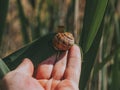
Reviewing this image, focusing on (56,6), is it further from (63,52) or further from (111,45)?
(63,52)

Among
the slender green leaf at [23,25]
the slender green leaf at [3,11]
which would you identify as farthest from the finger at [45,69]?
the slender green leaf at [23,25]

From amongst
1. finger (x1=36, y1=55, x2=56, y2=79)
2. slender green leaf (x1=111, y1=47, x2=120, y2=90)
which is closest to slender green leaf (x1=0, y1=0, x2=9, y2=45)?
finger (x1=36, y1=55, x2=56, y2=79)

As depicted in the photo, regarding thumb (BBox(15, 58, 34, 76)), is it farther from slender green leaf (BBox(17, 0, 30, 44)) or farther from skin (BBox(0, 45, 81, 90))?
slender green leaf (BBox(17, 0, 30, 44))

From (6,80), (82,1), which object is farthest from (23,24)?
(82,1)

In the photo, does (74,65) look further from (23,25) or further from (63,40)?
(23,25)

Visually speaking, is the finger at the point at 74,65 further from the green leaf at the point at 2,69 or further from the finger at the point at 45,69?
the green leaf at the point at 2,69

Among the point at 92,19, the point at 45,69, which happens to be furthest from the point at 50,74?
the point at 92,19

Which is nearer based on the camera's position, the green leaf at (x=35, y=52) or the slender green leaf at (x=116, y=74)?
the green leaf at (x=35, y=52)
